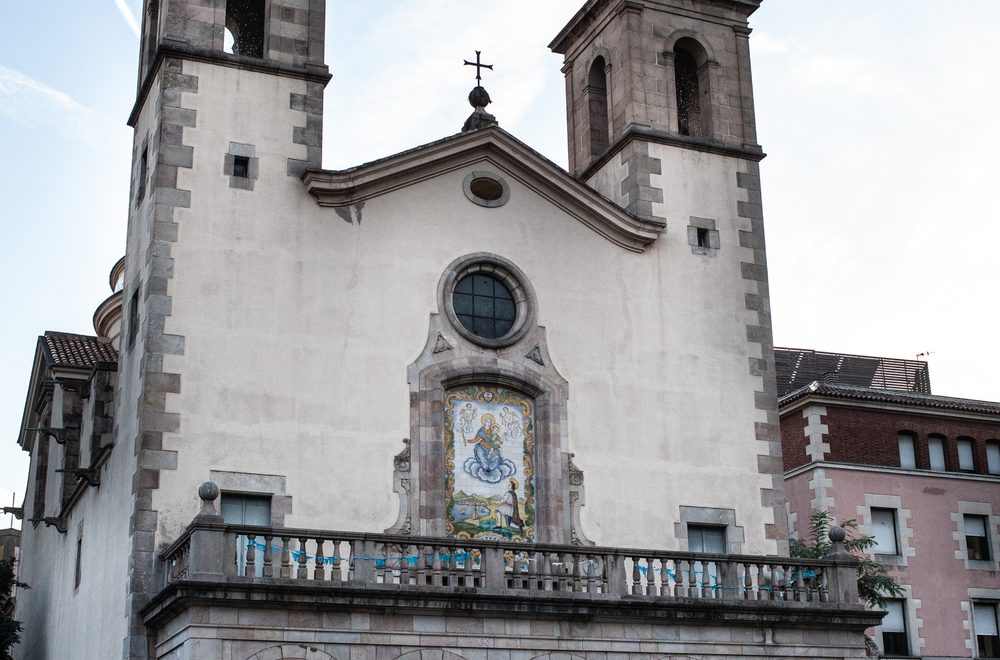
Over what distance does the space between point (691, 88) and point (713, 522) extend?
8932 mm

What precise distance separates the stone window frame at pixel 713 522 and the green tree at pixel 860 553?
166 inches

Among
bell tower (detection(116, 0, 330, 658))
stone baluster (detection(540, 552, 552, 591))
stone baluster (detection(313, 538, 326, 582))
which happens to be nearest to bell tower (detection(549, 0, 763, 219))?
bell tower (detection(116, 0, 330, 658))

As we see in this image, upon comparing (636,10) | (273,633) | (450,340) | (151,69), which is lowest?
(273,633)

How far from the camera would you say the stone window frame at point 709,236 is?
26.2 meters

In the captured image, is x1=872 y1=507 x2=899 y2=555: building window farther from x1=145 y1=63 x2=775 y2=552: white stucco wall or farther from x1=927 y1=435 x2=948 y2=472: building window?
x1=145 y1=63 x2=775 y2=552: white stucco wall

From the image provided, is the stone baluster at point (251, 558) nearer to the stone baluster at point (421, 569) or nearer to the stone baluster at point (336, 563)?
the stone baluster at point (336, 563)

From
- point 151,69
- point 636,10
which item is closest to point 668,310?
point 636,10

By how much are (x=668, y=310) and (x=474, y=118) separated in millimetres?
4908

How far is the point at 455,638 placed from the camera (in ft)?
65.3

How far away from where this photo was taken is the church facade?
2019 centimetres

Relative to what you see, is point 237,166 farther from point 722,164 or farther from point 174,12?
point 722,164

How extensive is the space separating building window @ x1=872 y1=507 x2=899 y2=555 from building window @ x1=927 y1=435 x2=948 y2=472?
2030 mm

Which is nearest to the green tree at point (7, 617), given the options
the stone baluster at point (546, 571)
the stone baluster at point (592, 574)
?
the stone baluster at point (546, 571)

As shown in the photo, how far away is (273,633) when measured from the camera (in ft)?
62.3
